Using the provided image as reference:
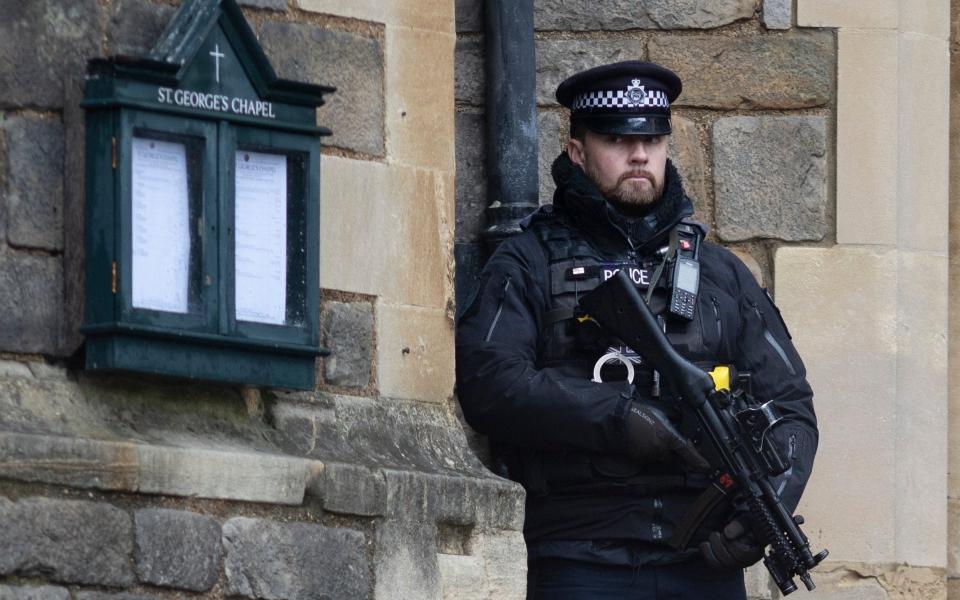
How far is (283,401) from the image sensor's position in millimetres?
4891

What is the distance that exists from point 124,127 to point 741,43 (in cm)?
246

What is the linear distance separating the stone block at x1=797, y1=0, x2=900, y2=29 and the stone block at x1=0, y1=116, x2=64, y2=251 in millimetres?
2627

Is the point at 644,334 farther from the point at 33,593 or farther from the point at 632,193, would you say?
the point at 33,593

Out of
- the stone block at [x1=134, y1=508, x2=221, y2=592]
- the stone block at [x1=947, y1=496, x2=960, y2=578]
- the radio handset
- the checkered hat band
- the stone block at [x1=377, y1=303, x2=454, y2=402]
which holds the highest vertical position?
the checkered hat band

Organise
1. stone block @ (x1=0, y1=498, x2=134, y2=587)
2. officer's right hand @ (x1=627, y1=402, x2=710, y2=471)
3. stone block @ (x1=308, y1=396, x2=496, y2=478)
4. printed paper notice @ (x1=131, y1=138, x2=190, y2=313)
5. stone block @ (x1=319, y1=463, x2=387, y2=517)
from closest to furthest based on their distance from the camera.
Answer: stone block @ (x1=0, y1=498, x2=134, y2=587) → printed paper notice @ (x1=131, y1=138, x2=190, y2=313) → stone block @ (x1=319, y1=463, x2=387, y2=517) → stone block @ (x1=308, y1=396, x2=496, y2=478) → officer's right hand @ (x1=627, y1=402, x2=710, y2=471)

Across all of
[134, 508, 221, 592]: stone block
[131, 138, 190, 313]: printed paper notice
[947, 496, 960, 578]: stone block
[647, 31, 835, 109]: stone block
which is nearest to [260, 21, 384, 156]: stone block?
[131, 138, 190, 313]: printed paper notice

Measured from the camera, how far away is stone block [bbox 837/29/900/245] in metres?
6.55

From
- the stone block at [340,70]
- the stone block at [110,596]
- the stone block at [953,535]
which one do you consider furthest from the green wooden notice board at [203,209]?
the stone block at [953,535]

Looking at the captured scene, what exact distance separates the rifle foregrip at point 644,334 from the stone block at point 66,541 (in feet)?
5.17

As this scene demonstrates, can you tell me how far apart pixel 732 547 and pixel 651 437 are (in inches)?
12.8

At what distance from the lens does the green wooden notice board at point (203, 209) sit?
4523 mm

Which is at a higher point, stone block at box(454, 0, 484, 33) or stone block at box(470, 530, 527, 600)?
stone block at box(454, 0, 484, 33)

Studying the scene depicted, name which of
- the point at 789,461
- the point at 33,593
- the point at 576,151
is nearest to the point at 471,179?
the point at 576,151

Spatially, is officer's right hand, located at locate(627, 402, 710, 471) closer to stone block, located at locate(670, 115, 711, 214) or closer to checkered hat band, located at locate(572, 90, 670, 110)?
checkered hat band, located at locate(572, 90, 670, 110)
